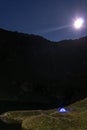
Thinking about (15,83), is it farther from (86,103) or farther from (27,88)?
(86,103)

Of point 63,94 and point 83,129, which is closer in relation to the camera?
point 83,129

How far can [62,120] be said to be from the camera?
53.3m

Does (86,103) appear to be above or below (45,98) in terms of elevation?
below

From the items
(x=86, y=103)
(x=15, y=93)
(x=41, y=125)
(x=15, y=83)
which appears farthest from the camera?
(x=15, y=83)

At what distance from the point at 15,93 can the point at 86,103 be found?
378 ft

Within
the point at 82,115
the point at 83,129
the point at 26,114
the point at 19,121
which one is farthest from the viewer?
the point at 26,114

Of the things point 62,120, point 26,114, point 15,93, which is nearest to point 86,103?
point 26,114

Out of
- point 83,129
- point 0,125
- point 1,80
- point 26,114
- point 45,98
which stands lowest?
point 83,129

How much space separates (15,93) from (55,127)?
136197mm

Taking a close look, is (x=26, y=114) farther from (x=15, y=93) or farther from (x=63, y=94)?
(x=63, y=94)

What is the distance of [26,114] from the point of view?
226 ft

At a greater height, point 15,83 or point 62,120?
point 15,83

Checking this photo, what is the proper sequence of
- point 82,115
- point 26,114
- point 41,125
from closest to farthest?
point 41,125, point 82,115, point 26,114

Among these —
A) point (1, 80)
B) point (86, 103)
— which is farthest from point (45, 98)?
point (86, 103)
